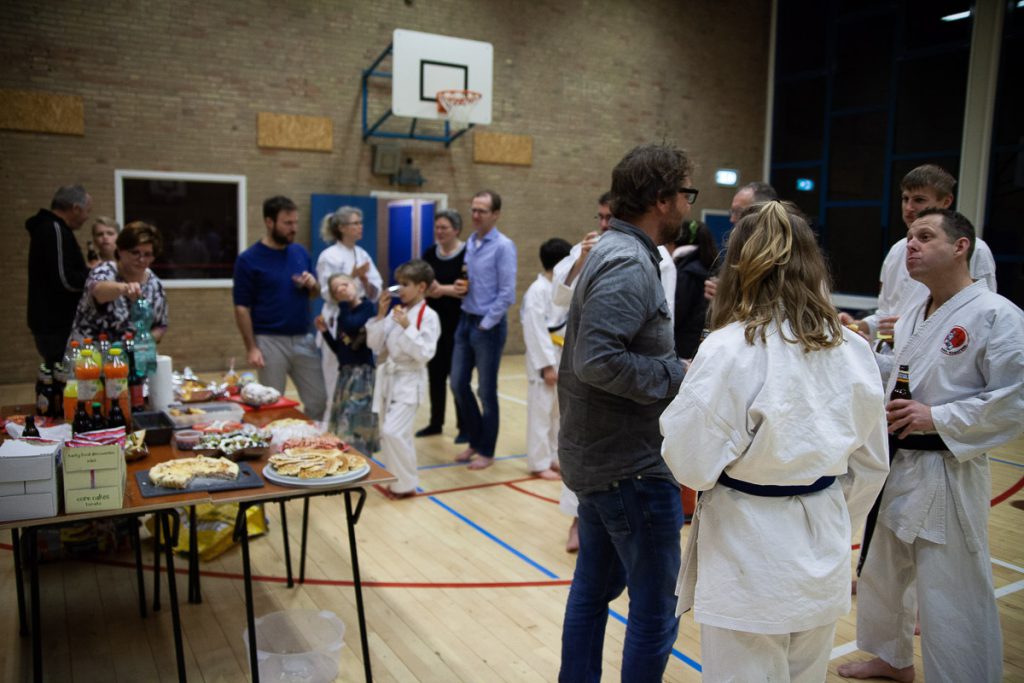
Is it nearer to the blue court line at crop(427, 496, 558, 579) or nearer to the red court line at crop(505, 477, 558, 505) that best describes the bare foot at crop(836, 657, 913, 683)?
the blue court line at crop(427, 496, 558, 579)

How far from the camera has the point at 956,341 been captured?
2.48 meters

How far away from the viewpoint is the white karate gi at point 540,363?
4.91 meters

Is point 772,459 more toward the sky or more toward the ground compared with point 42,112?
more toward the ground

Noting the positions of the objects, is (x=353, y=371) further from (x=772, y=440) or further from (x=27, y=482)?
(x=772, y=440)

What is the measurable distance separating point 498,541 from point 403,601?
838 millimetres

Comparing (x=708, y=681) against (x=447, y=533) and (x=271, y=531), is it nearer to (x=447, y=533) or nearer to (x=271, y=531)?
(x=447, y=533)

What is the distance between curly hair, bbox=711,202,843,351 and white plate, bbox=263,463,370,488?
1.44 metres

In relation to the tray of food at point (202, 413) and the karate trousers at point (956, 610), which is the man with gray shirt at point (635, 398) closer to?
the karate trousers at point (956, 610)

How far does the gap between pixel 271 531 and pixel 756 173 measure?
37.7 ft

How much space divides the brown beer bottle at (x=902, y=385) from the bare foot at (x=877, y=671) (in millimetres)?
1015

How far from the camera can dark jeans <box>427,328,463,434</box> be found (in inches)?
238

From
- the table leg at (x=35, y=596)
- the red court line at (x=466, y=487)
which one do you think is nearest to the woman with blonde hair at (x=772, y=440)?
the table leg at (x=35, y=596)

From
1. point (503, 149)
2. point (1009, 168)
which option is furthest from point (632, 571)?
point (1009, 168)

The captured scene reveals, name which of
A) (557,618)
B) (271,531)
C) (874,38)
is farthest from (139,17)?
(874,38)
